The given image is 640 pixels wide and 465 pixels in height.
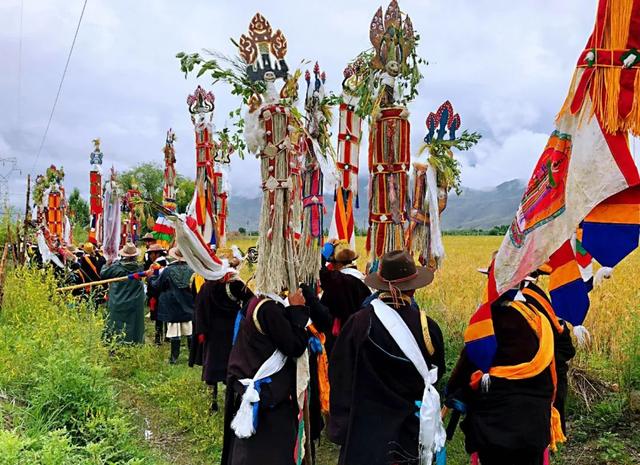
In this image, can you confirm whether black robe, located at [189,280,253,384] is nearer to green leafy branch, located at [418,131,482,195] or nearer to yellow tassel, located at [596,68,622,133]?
green leafy branch, located at [418,131,482,195]

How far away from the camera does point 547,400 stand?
3.07 m

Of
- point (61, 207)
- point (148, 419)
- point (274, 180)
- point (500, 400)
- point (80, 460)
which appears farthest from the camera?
point (61, 207)

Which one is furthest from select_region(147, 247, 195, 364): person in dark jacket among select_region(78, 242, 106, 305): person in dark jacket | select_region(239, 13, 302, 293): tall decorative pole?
select_region(239, 13, 302, 293): tall decorative pole

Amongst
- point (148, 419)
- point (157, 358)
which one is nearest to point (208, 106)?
point (157, 358)

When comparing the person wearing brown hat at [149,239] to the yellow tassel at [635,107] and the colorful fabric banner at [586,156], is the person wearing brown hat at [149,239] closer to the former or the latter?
the colorful fabric banner at [586,156]

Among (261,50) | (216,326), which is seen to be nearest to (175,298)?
Answer: (216,326)

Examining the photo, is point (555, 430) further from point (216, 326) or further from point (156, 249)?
point (156, 249)

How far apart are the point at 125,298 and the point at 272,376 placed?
16.9 feet

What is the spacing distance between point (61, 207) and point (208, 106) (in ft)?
36.6

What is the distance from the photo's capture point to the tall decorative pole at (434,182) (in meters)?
4.65

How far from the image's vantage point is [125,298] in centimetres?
778

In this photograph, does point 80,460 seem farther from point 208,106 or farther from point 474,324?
point 208,106

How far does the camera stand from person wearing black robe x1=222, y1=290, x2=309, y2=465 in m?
3.30

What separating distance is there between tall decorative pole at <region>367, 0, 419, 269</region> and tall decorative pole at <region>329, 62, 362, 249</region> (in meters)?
0.94
